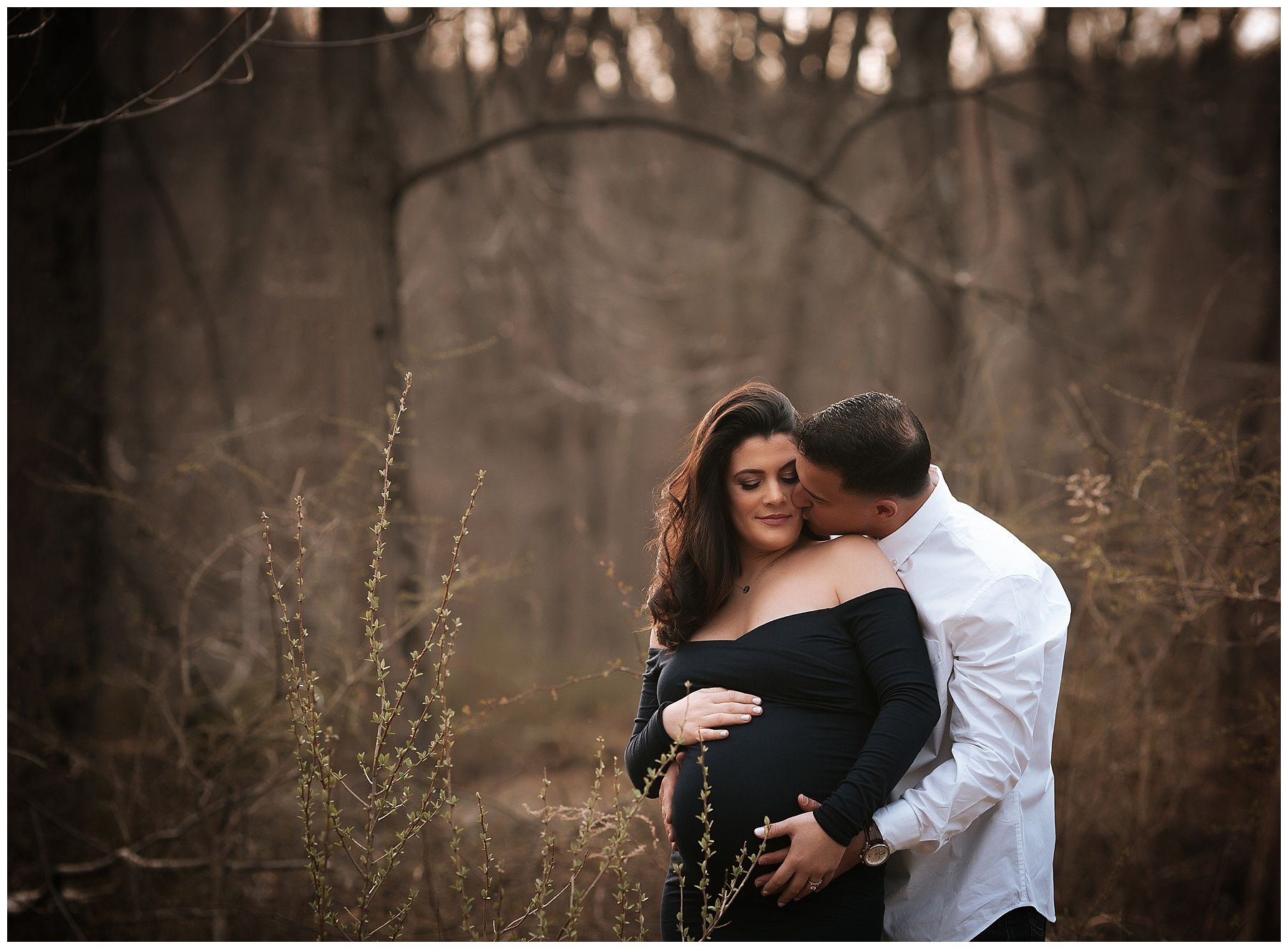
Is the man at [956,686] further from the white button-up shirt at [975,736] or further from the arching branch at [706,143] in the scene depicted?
the arching branch at [706,143]

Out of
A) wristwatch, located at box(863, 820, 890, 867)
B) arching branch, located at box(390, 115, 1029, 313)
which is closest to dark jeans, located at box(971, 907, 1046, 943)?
wristwatch, located at box(863, 820, 890, 867)

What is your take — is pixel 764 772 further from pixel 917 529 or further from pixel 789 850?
pixel 917 529

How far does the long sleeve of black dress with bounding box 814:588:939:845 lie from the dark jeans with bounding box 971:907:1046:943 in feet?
1.56

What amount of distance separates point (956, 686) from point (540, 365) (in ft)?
36.5

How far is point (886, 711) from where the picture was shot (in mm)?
2133

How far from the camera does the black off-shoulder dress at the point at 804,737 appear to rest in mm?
2223

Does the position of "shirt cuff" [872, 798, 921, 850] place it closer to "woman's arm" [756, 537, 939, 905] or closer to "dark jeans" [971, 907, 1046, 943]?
"woman's arm" [756, 537, 939, 905]

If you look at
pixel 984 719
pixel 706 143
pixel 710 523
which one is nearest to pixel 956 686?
pixel 984 719

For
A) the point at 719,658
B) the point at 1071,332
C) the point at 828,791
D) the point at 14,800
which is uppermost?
the point at 1071,332

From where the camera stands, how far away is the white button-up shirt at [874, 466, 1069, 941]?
216 centimetres

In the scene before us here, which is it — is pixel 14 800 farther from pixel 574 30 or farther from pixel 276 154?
pixel 574 30

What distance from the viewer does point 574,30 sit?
9695mm

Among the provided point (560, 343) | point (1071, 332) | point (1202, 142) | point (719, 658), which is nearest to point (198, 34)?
point (560, 343)

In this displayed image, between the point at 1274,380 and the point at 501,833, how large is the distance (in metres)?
5.33
